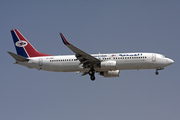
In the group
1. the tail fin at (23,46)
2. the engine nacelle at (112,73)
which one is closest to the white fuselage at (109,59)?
the tail fin at (23,46)

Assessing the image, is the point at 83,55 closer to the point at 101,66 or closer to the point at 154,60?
the point at 101,66

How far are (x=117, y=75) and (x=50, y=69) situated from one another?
11772 mm

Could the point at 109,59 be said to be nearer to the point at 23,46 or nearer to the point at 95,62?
the point at 95,62

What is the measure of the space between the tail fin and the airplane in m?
0.59

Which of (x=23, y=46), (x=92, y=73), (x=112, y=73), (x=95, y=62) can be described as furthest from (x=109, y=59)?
(x=23, y=46)

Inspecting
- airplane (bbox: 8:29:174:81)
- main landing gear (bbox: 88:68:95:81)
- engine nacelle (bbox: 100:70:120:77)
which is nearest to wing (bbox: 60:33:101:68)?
airplane (bbox: 8:29:174:81)

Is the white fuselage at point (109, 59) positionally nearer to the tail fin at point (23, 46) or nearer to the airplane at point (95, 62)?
the airplane at point (95, 62)

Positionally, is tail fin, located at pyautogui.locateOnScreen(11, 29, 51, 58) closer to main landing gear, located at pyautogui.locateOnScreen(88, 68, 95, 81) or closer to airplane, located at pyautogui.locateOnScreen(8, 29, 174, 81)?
airplane, located at pyautogui.locateOnScreen(8, 29, 174, 81)

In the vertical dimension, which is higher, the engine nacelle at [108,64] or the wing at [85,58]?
the wing at [85,58]

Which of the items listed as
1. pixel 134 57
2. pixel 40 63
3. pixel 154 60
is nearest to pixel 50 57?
pixel 40 63

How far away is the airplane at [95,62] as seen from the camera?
5122 cm

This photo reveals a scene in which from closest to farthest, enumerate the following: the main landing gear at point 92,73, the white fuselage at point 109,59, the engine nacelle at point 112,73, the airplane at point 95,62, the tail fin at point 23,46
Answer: the airplane at point 95,62 < the white fuselage at point 109,59 < the main landing gear at point 92,73 < the engine nacelle at point 112,73 < the tail fin at point 23,46

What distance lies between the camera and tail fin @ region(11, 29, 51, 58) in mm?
55500

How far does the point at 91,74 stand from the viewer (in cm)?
5297
